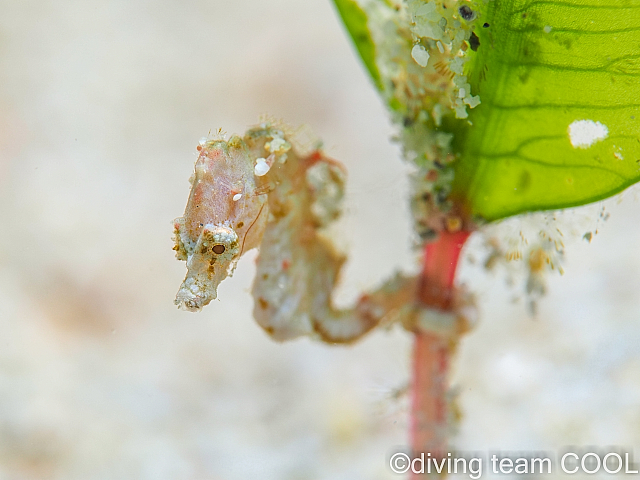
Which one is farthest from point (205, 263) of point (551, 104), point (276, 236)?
point (551, 104)

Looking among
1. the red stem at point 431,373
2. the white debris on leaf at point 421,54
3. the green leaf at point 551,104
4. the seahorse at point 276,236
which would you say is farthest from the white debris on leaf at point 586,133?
the seahorse at point 276,236

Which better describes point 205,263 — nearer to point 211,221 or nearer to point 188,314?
point 211,221

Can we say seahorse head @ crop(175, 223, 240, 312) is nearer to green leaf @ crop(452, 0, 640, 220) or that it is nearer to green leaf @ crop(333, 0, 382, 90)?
green leaf @ crop(452, 0, 640, 220)

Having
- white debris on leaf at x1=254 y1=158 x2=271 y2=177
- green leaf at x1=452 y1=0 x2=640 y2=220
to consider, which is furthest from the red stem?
white debris on leaf at x1=254 y1=158 x2=271 y2=177

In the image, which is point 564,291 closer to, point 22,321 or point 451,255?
point 451,255

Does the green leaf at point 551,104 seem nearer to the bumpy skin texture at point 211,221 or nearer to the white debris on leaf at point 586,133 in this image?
the white debris on leaf at point 586,133
